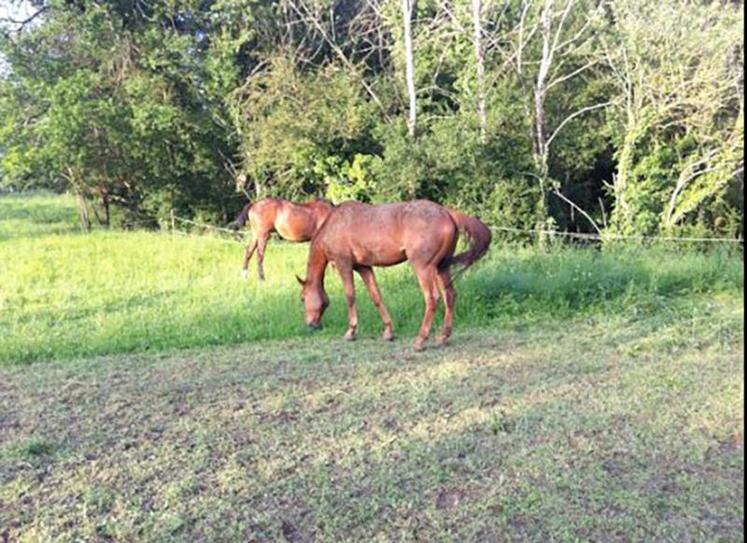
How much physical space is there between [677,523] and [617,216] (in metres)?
10.9

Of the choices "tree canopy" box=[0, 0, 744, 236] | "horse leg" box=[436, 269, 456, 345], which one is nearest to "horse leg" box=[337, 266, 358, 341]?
"horse leg" box=[436, 269, 456, 345]

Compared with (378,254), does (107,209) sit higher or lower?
lower

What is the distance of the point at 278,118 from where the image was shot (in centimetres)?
1413

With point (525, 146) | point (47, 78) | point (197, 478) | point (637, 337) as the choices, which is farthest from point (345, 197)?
point (197, 478)

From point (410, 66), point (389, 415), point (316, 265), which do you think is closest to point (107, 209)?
point (410, 66)

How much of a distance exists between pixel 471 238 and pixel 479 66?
829 cm

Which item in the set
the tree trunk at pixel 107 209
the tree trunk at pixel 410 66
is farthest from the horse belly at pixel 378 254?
the tree trunk at pixel 107 209

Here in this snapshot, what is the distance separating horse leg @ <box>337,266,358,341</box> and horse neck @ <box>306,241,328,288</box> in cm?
20

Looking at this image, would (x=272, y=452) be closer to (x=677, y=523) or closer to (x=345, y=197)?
(x=677, y=523)

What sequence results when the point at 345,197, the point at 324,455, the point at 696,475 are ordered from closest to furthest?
the point at 696,475, the point at 324,455, the point at 345,197

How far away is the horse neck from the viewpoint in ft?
18.8

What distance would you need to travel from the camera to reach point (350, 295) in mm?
5695

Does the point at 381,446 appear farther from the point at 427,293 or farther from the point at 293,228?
the point at 293,228

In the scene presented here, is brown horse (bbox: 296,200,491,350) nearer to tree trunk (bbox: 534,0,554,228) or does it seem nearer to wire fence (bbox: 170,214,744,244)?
wire fence (bbox: 170,214,744,244)
